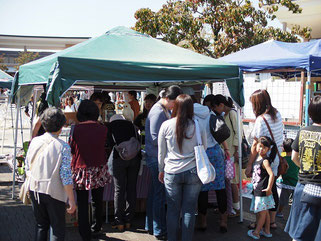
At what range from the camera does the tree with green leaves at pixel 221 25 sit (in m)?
13.1

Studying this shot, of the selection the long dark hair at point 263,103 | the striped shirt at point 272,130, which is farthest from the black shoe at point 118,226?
the long dark hair at point 263,103

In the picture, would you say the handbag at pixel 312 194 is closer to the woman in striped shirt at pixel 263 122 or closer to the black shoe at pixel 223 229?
the woman in striped shirt at pixel 263 122

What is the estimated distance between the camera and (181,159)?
11.0 ft

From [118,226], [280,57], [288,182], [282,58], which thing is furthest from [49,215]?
[280,57]

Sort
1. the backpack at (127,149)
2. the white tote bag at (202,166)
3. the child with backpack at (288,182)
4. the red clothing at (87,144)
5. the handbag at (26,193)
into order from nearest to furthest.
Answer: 1. the handbag at (26,193)
2. the white tote bag at (202,166)
3. the red clothing at (87,144)
4. the backpack at (127,149)
5. the child with backpack at (288,182)

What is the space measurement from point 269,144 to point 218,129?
606mm

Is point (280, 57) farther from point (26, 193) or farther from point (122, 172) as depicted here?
point (26, 193)

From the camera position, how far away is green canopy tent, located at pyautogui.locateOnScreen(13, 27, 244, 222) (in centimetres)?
371

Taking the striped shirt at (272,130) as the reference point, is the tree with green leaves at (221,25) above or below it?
above

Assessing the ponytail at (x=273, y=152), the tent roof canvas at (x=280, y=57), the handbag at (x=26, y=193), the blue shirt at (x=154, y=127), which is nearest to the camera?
the handbag at (x=26, y=193)

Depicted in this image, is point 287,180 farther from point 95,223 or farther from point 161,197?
point 95,223

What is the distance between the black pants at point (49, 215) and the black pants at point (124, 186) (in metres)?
1.27

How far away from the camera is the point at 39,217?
9.88 ft

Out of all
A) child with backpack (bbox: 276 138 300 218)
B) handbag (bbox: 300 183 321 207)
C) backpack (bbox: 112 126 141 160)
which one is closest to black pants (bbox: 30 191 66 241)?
backpack (bbox: 112 126 141 160)
